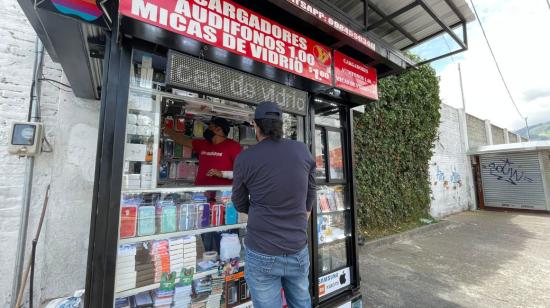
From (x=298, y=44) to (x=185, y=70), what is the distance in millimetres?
1140

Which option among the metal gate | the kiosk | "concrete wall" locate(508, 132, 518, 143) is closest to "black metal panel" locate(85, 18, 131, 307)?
the kiosk

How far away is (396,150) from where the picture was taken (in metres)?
7.25

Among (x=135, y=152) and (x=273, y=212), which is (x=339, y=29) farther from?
(x=135, y=152)

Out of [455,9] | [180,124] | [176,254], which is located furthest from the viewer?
[180,124]

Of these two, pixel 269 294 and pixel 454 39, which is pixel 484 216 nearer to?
pixel 454 39

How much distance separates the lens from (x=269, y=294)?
1628mm

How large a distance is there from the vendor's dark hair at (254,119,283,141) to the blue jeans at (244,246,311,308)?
824mm

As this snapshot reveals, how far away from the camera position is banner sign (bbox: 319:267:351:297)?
2.73 metres

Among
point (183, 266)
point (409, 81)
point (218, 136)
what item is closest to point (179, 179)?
point (218, 136)

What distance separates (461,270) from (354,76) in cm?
414

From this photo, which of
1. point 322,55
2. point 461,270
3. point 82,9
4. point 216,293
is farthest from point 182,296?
point 461,270

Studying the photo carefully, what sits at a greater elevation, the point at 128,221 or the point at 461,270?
the point at 128,221

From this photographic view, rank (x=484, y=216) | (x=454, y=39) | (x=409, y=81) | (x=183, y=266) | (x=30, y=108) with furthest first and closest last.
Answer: (x=484, y=216), (x=409, y=81), (x=454, y=39), (x=30, y=108), (x=183, y=266)

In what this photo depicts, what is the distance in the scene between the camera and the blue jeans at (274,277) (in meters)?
1.62
